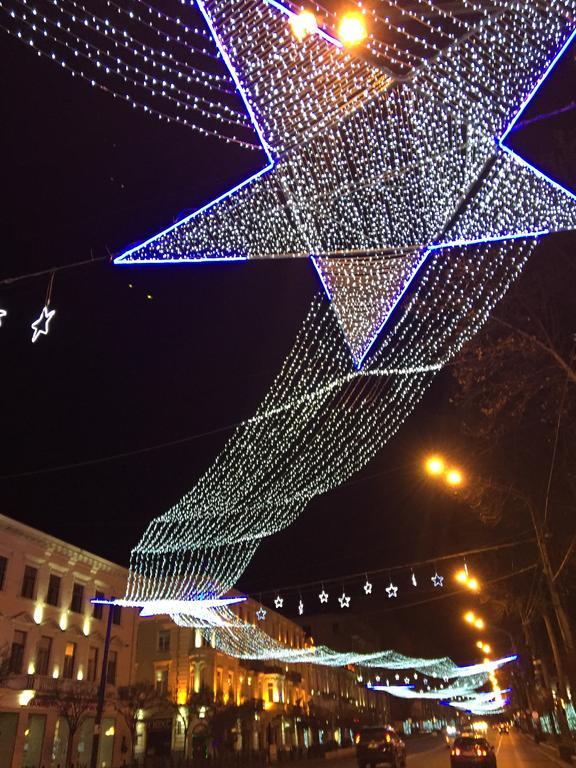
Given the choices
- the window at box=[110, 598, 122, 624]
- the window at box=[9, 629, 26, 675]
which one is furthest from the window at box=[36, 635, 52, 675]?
the window at box=[110, 598, 122, 624]

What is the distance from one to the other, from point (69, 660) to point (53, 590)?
127 inches

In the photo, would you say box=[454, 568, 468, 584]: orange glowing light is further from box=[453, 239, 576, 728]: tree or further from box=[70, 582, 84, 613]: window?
A: box=[70, 582, 84, 613]: window

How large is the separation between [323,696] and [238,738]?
22.6 metres

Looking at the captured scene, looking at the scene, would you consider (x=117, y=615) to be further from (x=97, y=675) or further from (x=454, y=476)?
(x=454, y=476)

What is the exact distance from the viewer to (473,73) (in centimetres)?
637

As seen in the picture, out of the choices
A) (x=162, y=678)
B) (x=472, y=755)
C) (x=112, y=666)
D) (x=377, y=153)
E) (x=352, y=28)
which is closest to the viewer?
(x=352, y=28)

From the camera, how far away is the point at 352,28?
5.29 meters

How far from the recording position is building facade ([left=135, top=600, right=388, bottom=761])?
115 ft

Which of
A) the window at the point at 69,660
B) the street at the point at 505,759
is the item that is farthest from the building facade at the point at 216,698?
the window at the point at 69,660

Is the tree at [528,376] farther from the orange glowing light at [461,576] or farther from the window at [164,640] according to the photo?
the window at [164,640]

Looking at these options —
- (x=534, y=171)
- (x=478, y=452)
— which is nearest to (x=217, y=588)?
(x=478, y=452)

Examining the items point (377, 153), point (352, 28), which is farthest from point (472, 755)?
point (352, 28)

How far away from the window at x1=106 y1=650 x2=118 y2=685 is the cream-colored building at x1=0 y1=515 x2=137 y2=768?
0.05 m

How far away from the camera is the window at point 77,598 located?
1113 inches
